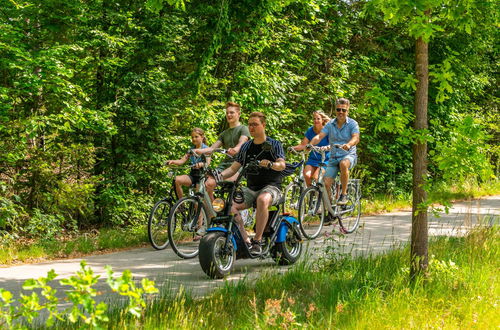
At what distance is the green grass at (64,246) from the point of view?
8.20 meters

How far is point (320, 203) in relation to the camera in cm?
1005

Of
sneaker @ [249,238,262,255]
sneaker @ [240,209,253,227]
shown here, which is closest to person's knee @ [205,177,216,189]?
sneaker @ [240,209,253,227]

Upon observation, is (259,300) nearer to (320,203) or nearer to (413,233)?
(413,233)

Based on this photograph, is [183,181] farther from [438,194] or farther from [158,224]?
[438,194]

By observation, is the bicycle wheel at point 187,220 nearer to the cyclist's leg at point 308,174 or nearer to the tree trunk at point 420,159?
the cyclist's leg at point 308,174

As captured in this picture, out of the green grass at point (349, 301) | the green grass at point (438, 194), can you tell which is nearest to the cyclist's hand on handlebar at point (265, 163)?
the green grass at point (349, 301)

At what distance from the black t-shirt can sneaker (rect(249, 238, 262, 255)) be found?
0.69m

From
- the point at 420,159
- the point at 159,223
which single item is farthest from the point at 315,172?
the point at 420,159

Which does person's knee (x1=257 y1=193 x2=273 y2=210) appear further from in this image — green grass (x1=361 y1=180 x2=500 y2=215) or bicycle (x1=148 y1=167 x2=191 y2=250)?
green grass (x1=361 y1=180 x2=500 y2=215)

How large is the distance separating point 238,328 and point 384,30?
16118 mm

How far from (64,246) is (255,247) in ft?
11.2

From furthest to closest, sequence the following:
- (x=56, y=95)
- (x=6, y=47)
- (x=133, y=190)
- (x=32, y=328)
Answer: (x=133, y=190) → (x=56, y=95) → (x=6, y=47) → (x=32, y=328)

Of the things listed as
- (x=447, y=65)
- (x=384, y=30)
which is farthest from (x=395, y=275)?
(x=384, y=30)

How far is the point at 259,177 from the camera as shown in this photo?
7.33 m
